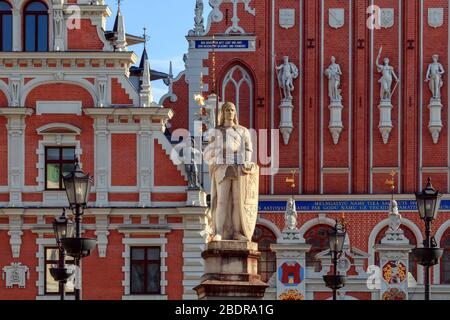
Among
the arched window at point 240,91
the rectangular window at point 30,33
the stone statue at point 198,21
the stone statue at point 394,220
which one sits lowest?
the stone statue at point 394,220

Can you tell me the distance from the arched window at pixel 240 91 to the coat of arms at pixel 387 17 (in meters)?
4.31

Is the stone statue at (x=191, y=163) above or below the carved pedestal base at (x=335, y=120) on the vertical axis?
below

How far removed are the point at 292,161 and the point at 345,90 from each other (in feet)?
8.78

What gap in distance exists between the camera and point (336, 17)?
48812 millimetres

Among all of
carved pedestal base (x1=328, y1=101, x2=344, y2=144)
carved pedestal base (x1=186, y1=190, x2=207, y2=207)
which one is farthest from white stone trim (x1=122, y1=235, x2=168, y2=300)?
carved pedestal base (x1=328, y1=101, x2=344, y2=144)

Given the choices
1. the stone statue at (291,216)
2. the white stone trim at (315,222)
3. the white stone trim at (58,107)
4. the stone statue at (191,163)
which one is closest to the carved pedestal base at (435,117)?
the white stone trim at (315,222)

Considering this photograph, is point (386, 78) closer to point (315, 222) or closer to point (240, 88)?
point (240, 88)

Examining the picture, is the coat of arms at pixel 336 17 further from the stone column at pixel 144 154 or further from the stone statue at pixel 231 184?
the stone statue at pixel 231 184

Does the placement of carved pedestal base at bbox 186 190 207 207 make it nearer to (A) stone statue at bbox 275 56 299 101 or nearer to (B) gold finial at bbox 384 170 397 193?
(A) stone statue at bbox 275 56 299 101

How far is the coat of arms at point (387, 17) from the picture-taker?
48.7 metres

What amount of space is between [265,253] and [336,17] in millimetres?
7584

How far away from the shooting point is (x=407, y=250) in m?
43.8
